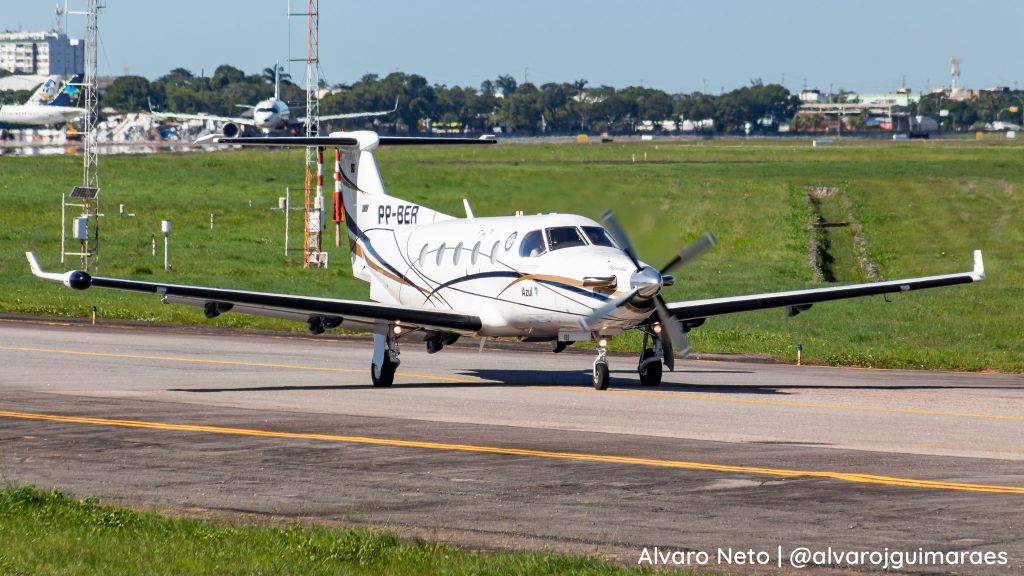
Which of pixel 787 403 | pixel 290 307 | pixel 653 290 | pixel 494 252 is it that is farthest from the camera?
pixel 494 252

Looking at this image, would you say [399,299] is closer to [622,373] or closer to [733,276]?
[622,373]

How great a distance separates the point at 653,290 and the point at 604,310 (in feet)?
3.50

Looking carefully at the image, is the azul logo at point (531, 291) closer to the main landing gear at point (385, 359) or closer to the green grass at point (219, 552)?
the main landing gear at point (385, 359)

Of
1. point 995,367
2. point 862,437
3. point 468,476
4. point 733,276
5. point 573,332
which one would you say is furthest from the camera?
point 733,276

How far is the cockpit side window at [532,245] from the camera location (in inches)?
1017

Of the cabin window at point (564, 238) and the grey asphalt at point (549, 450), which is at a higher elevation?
the cabin window at point (564, 238)

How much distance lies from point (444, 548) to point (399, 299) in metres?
17.6

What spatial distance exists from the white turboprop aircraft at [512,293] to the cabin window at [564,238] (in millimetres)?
→ 18

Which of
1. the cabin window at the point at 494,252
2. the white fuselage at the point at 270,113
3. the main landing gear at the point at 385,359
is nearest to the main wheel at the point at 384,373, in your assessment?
the main landing gear at the point at 385,359

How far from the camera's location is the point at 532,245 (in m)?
26.0

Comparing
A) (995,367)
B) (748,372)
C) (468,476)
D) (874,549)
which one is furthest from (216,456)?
(995,367)

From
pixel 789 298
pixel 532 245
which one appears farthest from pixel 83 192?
pixel 789 298

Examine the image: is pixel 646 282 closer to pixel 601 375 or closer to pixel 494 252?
pixel 601 375

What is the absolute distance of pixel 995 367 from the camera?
106ft
